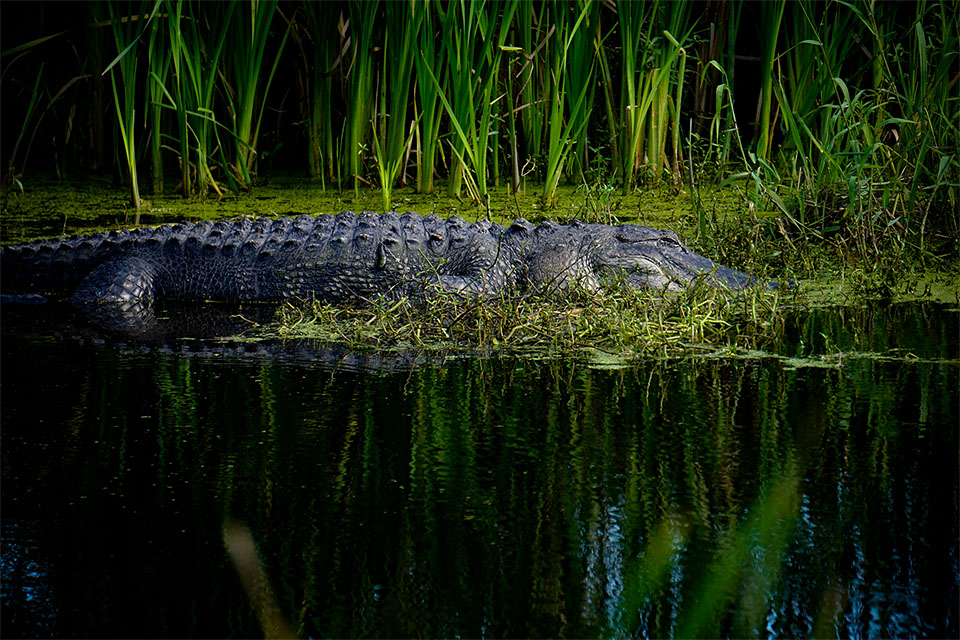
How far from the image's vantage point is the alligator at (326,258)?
4844mm

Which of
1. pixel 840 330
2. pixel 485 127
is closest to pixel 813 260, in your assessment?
pixel 840 330

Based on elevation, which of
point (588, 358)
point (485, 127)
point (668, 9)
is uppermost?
point (668, 9)

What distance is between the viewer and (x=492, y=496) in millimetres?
2211

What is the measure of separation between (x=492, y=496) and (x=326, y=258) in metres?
3.04

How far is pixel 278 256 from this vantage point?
16.8 ft

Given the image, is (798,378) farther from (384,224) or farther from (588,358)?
(384,224)

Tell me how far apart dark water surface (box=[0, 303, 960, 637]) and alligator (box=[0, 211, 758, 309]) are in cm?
145

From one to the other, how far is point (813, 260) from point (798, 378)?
2.05 meters

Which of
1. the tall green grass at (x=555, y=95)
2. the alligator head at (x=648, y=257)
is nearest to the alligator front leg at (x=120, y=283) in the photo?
the tall green grass at (x=555, y=95)

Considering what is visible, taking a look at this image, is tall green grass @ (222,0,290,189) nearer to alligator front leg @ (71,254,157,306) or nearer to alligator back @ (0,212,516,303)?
alligator back @ (0,212,516,303)

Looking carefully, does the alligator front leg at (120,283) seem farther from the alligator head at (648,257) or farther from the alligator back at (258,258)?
the alligator head at (648,257)

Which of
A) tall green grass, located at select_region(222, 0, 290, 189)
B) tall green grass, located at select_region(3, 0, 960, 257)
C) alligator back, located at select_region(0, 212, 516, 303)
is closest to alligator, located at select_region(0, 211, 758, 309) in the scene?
alligator back, located at select_region(0, 212, 516, 303)

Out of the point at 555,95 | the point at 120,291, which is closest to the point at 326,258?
the point at 120,291

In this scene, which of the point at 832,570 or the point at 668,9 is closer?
the point at 832,570
